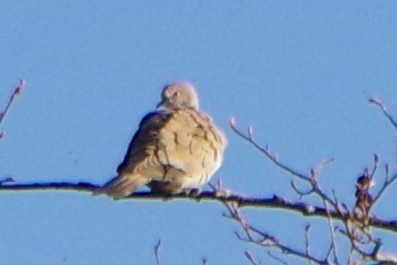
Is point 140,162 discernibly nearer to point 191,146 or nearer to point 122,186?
point 122,186

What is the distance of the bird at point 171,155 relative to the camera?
23.1 ft

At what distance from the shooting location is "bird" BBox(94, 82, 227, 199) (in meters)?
7.03

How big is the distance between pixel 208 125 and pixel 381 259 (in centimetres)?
433

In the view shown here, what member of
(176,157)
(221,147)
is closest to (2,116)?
(176,157)

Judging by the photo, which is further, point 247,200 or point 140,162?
point 140,162

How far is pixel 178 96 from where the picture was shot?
1051cm

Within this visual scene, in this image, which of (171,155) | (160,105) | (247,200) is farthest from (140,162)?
(160,105)

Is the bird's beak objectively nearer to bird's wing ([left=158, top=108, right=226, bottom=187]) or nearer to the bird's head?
the bird's head

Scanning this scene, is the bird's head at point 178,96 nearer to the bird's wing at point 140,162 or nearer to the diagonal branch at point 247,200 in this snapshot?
the bird's wing at point 140,162

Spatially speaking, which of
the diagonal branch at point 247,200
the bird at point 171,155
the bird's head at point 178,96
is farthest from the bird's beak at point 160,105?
the diagonal branch at point 247,200

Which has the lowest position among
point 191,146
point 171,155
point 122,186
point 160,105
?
point 122,186

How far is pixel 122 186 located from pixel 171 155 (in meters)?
1.03

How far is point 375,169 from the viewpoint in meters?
5.00

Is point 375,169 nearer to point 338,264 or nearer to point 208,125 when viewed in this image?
point 338,264
